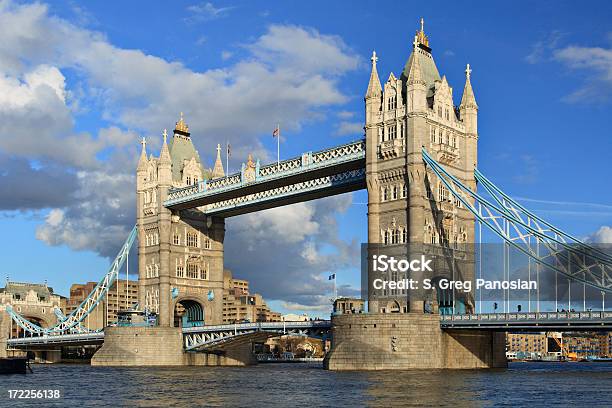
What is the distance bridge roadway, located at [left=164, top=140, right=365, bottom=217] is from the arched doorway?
12279mm

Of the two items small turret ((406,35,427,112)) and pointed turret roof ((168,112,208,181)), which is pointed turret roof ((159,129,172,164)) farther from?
small turret ((406,35,427,112))

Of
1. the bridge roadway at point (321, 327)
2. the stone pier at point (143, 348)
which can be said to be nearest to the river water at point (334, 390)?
the bridge roadway at point (321, 327)

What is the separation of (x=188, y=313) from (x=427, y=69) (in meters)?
49.4

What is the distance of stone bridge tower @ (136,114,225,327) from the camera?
117 m

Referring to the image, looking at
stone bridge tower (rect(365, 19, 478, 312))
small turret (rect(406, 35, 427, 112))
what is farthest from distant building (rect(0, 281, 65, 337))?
small turret (rect(406, 35, 427, 112))

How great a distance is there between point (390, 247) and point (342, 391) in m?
29.0

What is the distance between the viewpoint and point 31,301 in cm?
16675

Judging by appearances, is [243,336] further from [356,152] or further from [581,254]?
[581,254]

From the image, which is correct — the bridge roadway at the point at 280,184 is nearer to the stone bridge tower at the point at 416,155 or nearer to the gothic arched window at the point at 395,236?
the stone bridge tower at the point at 416,155

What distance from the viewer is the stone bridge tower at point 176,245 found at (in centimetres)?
11738

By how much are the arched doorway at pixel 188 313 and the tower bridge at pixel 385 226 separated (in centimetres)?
118

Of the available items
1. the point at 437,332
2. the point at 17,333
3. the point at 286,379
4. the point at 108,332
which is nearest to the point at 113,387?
the point at 286,379

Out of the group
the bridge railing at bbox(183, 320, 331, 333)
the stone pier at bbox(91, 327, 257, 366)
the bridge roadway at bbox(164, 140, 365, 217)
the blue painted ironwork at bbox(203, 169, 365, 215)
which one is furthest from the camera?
the stone pier at bbox(91, 327, 257, 366)

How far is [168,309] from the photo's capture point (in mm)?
115750
